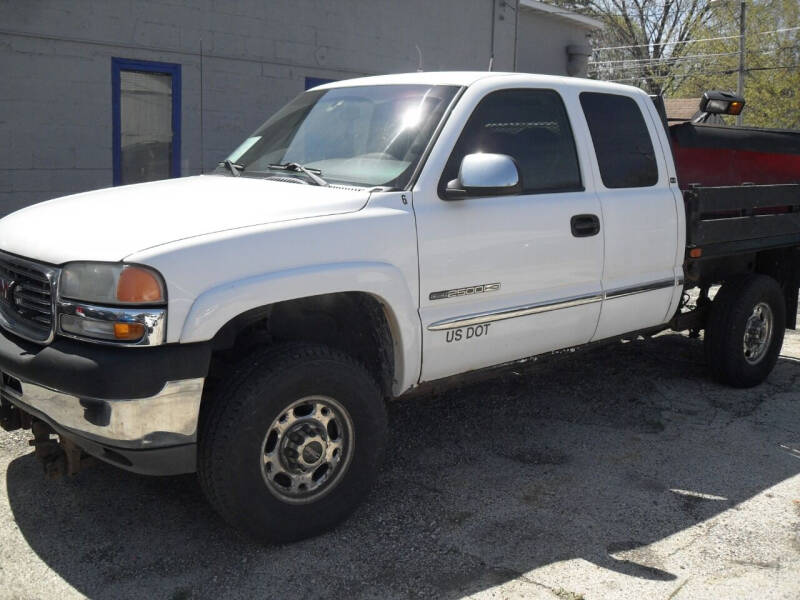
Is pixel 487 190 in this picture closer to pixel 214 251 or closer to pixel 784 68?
pixel 214 251

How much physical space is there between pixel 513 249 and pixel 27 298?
86.3 inches

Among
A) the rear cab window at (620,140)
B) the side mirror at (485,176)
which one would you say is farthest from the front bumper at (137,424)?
the rear cab window at (620,140)

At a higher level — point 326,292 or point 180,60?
point 180,60

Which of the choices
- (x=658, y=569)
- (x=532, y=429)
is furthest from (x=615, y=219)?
(x=658, y=569)

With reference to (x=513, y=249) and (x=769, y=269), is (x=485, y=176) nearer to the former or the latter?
(x=513, y=249)

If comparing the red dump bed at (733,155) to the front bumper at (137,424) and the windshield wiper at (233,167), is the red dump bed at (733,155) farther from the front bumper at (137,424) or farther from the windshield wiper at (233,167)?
the front bumper at (137,424)

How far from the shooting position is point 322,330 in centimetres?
395

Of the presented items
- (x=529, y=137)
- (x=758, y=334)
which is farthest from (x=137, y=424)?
(x=758, y=334)

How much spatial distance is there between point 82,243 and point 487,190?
1.74 metres

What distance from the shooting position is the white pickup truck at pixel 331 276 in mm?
3180

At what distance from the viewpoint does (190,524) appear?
A: 12.6ft

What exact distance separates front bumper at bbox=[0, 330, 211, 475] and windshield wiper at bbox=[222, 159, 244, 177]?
1608 mm

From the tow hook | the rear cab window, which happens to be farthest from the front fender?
the rear cab window

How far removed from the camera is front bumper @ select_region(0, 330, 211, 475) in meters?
3.08
